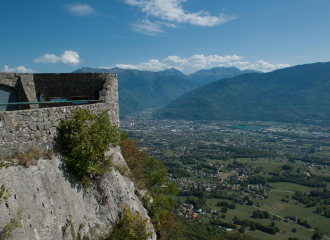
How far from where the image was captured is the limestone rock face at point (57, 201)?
5797mm

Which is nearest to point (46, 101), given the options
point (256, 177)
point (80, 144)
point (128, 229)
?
Result: point (80, 144)

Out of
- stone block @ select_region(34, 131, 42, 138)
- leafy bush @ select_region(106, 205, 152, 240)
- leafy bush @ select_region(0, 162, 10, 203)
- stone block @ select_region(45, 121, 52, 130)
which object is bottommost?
leafy bush @ select_region(106, 205, 152, 240)

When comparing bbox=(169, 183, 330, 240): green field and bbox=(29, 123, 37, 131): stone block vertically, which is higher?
bbox=(29, 123, 37, 131): stone block

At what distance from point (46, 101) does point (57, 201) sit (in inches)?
334

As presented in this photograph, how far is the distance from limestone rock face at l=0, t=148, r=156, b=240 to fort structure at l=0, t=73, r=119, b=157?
967mm

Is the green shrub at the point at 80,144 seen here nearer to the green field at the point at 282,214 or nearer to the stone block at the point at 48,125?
the stone block at the point at 48,125

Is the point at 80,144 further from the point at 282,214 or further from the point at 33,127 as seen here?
the point at 282,214

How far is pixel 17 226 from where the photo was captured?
549cm

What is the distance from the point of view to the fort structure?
6.85m

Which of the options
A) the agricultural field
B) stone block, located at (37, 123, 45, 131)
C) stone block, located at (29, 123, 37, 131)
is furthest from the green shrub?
the agricultural field

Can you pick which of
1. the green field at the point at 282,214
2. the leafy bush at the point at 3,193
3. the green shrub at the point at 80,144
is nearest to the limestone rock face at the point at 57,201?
the leafy bush at the point at 3,193

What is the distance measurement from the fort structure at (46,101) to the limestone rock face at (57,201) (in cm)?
97

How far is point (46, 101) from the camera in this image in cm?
1320

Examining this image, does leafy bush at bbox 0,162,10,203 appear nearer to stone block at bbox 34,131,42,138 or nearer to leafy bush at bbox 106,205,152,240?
stone block at bbox 34,131,42,138
